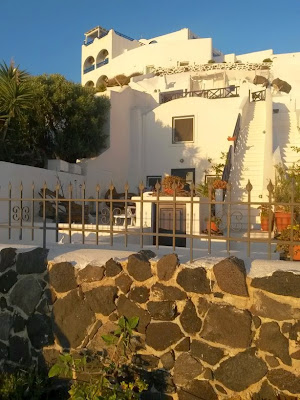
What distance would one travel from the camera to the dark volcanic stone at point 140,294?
148 inches

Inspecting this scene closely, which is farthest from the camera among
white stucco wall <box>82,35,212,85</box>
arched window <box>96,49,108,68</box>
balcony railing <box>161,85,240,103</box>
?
arched window <box>96,49,108,68</box>

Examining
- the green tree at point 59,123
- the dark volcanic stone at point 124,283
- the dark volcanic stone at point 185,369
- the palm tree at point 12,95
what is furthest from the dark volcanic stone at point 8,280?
the green tree at point 59,123

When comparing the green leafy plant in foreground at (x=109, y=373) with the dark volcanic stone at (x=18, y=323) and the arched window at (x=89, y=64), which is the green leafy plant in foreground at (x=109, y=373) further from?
the arched window at (x=89, y=64)

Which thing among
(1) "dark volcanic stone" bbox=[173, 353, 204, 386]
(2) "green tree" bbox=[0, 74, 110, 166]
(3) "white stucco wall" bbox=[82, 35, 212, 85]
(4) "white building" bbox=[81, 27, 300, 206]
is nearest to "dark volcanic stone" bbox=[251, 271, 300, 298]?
(1) "dark volcanic stone" bbox=[173, 353, 204, 386]

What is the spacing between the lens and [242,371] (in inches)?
133

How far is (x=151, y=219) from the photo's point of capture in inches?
382

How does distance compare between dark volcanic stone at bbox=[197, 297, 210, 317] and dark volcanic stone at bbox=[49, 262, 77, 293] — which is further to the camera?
dark volcanic stone at bbox=[49, 262, 77, 293]

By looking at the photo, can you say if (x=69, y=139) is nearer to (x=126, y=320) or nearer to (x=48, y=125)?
(x=48, y=125)

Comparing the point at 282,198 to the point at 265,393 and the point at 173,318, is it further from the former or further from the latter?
the point at 265,393

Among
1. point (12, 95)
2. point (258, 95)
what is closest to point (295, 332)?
point (12, 95)

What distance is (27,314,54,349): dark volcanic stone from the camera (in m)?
4.13

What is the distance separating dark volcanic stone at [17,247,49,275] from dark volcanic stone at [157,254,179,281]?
135cm

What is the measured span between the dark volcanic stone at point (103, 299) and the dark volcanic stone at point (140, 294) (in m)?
0.20

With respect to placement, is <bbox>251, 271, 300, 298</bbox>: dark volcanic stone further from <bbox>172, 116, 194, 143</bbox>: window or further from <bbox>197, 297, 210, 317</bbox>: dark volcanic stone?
<bbox>172, 116, 194, 143</bbox>: window
